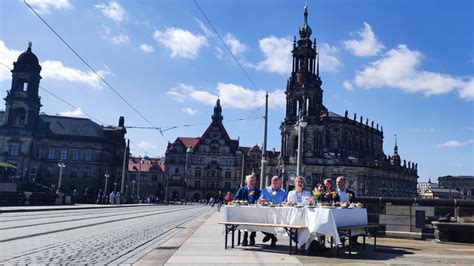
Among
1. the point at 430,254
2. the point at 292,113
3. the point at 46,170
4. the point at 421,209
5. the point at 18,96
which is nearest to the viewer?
the point at 430,254

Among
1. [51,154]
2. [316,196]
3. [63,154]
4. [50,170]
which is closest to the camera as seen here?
[316,196]

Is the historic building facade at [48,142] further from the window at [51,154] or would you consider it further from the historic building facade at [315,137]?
the historic building facade at [315,137]

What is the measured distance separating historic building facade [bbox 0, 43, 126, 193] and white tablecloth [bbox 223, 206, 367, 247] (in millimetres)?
69086

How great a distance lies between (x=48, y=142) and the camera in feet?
266

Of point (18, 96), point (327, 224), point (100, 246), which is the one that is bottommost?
point (100, 246)

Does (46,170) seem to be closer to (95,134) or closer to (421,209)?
(95,134)

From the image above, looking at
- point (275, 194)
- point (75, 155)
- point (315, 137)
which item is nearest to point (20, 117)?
point (75, 155)

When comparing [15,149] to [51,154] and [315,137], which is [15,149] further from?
[315,137]

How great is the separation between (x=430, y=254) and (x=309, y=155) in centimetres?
7605

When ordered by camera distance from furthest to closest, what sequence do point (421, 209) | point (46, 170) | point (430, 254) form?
point (46, 170), point (421, 209), point (430, 254)

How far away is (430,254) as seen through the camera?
1013 cm

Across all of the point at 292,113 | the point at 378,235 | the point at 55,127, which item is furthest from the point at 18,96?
the point at 378,235

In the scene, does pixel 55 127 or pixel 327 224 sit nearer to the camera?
pixel 327 224

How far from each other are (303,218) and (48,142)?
7917cm
